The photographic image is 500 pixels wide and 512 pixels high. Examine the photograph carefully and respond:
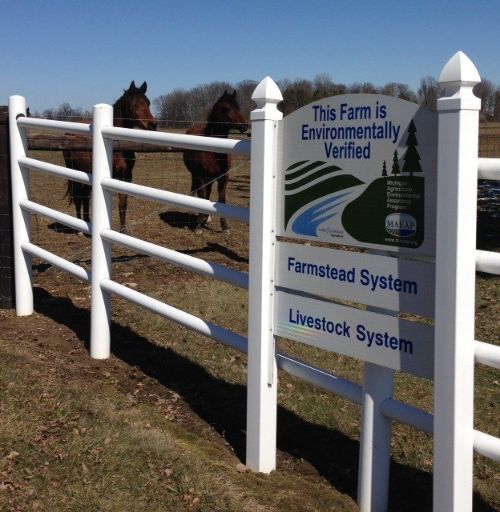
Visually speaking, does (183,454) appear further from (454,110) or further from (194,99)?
(194,99)

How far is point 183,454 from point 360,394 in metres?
0.96

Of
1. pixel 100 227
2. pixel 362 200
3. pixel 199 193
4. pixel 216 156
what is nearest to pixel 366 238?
pixel 362 200

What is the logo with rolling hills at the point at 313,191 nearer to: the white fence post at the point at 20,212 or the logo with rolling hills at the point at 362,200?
the logo with rolling hills at the point at 362,200

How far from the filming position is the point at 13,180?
6656mm

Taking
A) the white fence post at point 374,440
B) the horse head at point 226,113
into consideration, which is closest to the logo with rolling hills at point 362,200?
the white fence post at point 374,440

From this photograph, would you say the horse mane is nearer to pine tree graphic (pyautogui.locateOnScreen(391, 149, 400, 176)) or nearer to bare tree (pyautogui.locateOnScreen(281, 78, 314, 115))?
bare tree (pyautogui.locateOnScreen(281, 78, 314, 115))

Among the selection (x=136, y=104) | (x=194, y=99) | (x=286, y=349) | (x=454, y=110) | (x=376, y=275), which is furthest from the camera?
(x=194, y=99)

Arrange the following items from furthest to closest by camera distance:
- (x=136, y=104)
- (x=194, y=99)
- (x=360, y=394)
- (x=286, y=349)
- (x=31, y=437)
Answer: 1. (x=194, y=99)
2. (x=136, y=104)
3. (x=286, y=349)
4. (x=31, y=437)
5. (x=360, y=394)

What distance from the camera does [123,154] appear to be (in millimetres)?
11172

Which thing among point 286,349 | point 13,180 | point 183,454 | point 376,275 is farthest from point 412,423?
point 13,180

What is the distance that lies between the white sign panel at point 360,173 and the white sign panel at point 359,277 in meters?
0.07

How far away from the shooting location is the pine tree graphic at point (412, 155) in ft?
9.72

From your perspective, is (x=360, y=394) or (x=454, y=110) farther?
(x=360, y=394)

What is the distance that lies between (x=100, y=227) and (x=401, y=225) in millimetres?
2937
